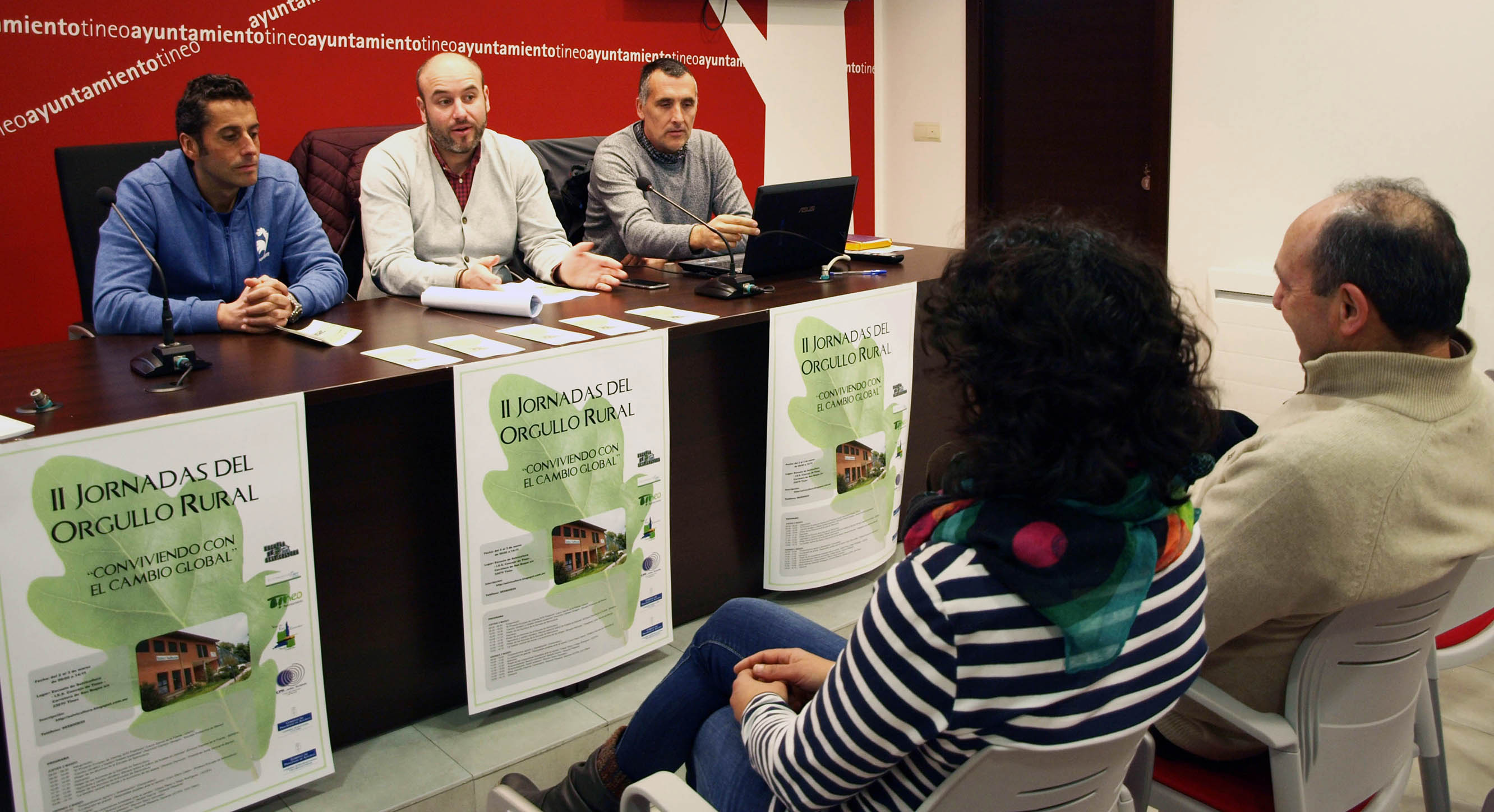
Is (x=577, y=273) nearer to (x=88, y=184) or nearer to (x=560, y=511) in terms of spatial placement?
(x=560, y=511)

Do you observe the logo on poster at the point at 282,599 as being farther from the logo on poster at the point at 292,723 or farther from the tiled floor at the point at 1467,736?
the tiled floor at the point at 1467,736

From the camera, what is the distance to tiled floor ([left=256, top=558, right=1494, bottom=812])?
1.82 metres

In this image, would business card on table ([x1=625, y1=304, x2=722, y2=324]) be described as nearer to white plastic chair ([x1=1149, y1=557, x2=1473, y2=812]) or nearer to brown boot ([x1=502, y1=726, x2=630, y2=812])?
brown boot ([x1=502, y1=726, x2=630, y2=812])

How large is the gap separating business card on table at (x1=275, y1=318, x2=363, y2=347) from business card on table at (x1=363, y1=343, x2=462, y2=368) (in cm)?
9

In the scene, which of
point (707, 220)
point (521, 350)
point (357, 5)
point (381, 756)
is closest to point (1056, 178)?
point (707, 220)

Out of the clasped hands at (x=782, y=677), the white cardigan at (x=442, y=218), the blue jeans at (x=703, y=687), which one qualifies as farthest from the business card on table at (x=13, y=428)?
the white cardigan at (x=442, y=218)

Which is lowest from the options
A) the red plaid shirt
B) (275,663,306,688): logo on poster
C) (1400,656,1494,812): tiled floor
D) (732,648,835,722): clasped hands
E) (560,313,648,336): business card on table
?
(1400,656,1494,812): tiled floor

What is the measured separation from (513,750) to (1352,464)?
1.43 metres

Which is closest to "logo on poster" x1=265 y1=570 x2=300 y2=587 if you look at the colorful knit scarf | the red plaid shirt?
the colorful knit scarf

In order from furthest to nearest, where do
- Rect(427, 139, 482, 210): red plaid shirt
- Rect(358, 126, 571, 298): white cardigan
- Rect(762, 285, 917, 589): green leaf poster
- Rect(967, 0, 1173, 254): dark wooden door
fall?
Rect(967, 0, 1173, 254): dark wooden door
Rect(427, 139, 482, 210): red plaid shirt
Rect(358, 126, 571, 298): white cardigan
Rect(762, 285, 917, 589): green leaf poster

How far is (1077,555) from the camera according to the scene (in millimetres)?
872

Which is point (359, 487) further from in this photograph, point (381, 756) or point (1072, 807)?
point (1072, 807)

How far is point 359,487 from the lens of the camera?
6.15 feet

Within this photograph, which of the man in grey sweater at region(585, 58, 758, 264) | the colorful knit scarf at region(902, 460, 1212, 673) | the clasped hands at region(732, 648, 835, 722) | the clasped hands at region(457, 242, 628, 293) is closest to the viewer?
the colorful knit scarf at region(902, 460, 1212, 673)
